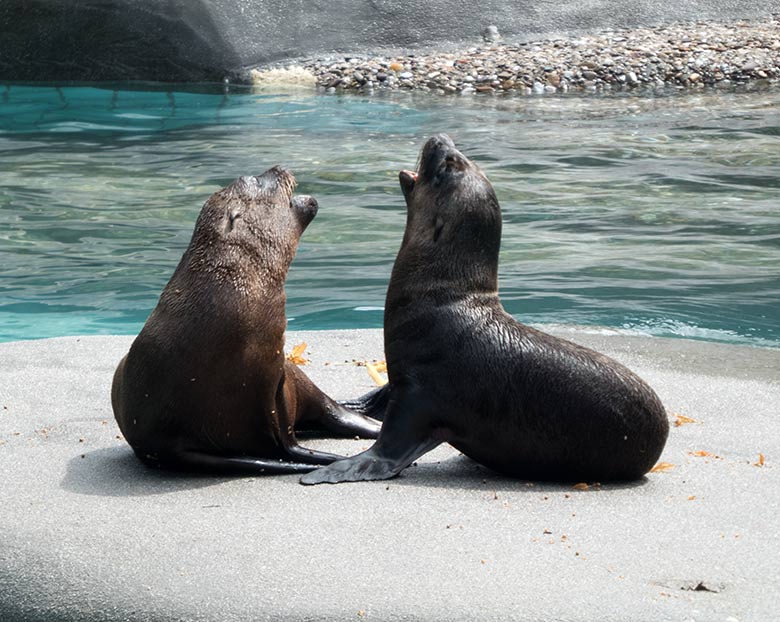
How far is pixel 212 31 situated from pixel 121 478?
1648 centimetres

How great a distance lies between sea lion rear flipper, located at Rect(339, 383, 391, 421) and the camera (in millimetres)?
5617

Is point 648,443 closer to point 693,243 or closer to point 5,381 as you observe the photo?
point 5,381

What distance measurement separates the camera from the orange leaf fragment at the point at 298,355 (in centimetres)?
650

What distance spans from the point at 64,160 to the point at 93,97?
523 cm

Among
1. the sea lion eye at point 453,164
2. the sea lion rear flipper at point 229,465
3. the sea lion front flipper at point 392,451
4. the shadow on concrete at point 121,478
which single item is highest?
the sea lion eye at point 453,164

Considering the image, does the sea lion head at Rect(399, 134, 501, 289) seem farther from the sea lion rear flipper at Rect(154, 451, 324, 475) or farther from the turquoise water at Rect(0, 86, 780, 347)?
the turquoise water at Rect(0, 86, 780, 347)

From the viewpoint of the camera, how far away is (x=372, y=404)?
223 inches

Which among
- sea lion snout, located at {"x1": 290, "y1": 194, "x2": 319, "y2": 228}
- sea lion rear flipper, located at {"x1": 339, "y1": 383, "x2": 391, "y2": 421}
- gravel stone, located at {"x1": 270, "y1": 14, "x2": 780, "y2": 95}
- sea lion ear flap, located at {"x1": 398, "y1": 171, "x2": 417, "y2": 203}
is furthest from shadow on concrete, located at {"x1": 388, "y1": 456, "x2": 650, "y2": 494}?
gravel stone, located at {"x1": 270, "y1": 14, "x2": 780, "y2": 95}

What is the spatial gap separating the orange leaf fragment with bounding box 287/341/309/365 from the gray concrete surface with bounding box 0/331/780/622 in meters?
1.28

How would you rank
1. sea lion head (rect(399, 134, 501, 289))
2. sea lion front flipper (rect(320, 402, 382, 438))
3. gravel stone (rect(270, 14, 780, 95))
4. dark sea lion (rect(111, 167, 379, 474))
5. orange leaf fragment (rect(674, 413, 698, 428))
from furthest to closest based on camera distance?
gravel stone (rect(270, 14, 780, 95)) → orange leaf fragment (rect(674, 413, 698, 428)) → sea lion front flipper (rect(320, 402, 382, 438)) → sea lion head (rect(399, 134, 501, 289)) → dark sea lion (rect(111, 167, 379, 474))

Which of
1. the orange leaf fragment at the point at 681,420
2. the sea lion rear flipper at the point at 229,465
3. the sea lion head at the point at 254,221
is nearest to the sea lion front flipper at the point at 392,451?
the sea lion rear flipper at the point at 229,465

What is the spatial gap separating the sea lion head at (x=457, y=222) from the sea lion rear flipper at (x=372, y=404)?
0.80m

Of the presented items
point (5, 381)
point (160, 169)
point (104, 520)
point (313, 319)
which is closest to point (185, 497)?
point (104, 520)

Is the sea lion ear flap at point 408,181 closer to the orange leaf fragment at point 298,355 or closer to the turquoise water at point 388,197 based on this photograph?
the orange leaf fragment at point 298,355
